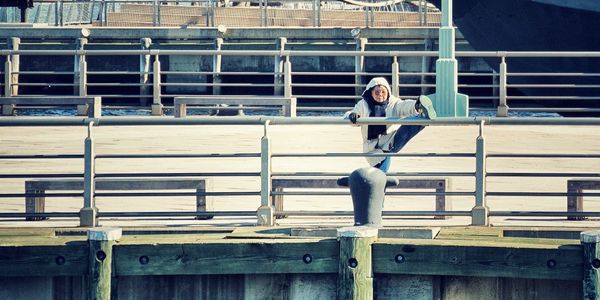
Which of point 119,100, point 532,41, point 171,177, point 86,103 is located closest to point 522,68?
point 532,41

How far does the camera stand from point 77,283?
12.0 meters

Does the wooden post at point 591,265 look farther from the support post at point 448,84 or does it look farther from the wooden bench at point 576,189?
the support post at point 448,84

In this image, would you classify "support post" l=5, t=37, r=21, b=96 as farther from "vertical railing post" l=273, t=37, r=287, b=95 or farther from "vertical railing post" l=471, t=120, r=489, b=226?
"vertical railing post" l=471, t=120, r=489, b=226

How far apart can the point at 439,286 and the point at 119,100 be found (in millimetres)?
25805

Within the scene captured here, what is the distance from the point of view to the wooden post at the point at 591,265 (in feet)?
36.7

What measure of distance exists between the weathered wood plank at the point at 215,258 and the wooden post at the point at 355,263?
29 cm

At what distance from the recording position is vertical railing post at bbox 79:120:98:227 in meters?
→ 13.4

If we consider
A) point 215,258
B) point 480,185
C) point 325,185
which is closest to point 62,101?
point 325,185

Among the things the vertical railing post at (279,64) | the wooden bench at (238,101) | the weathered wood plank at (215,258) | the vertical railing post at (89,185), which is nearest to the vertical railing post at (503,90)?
the wooden bench at (238,101)

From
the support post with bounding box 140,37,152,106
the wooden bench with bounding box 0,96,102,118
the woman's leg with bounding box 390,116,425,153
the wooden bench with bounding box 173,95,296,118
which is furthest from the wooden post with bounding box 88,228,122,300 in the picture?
the support post with bounding box 140,37,152,106

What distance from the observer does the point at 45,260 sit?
11.8 metres

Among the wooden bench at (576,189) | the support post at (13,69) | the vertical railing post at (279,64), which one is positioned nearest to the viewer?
the wooden bench at (576,189)

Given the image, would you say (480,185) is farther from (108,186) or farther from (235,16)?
(235,16)

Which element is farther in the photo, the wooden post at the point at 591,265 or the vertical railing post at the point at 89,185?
the vertical railing post at the point at 89,185
